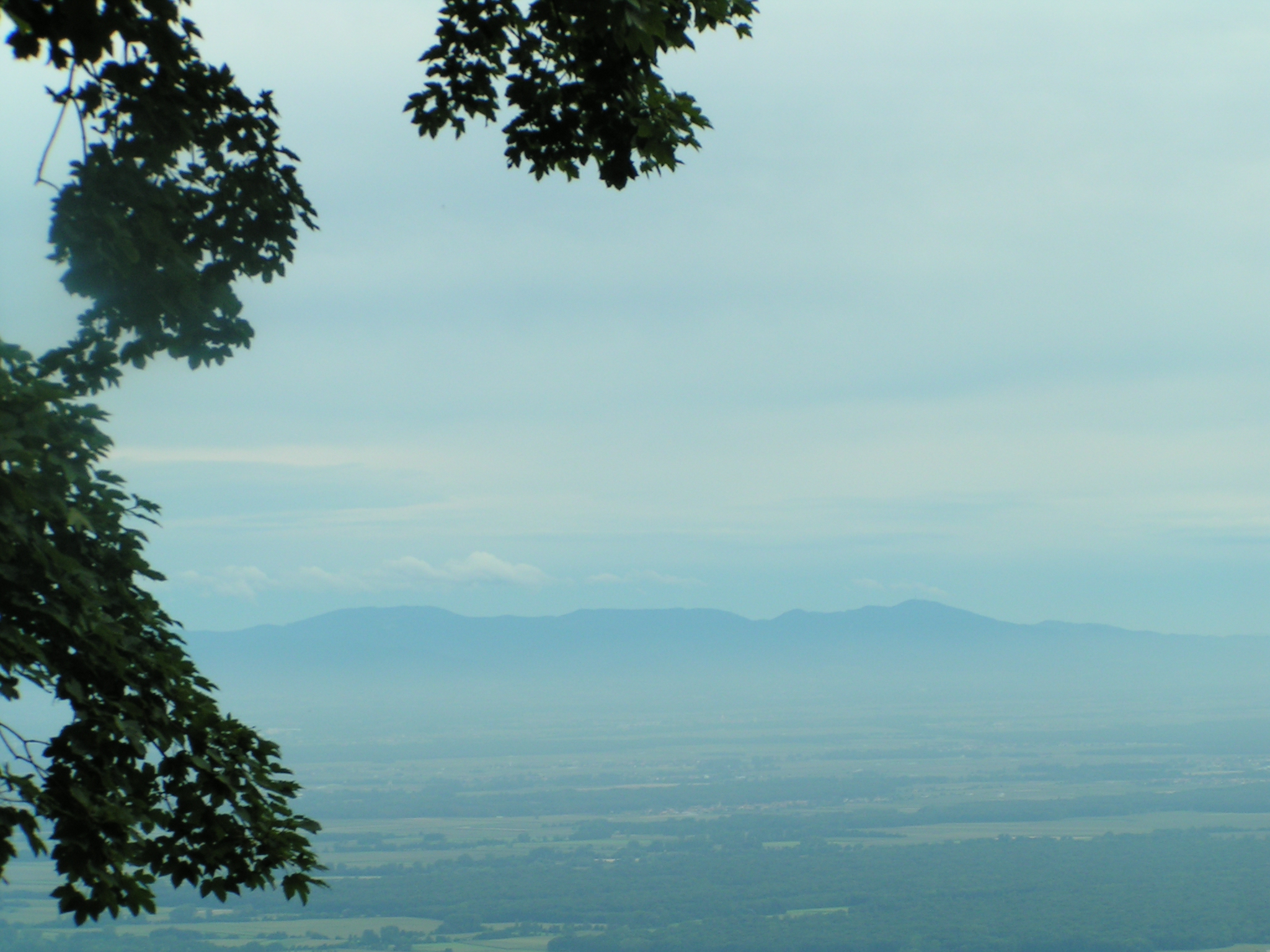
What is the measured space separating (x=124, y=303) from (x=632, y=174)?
403 centimetres

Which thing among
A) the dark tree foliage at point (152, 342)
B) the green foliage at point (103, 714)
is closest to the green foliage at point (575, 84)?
the dark tree foliage at point (152, 342)

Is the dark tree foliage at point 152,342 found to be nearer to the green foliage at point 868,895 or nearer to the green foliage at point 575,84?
the green foliage at point 575,84

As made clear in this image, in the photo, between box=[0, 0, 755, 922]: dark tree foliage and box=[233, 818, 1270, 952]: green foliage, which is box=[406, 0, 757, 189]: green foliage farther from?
box=[233, 818, 1270, 952]: green foliage

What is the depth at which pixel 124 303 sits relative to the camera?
31.2ft

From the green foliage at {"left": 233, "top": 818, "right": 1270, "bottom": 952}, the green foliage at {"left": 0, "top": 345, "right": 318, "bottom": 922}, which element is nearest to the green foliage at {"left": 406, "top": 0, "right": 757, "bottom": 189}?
the green foliage at {"left": 0, "top": 345, "right": 318, "bottom": 922}

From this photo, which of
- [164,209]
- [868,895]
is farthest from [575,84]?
[868,895]

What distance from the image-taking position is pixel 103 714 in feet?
26.3

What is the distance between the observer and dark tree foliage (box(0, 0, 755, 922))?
7.61 meters

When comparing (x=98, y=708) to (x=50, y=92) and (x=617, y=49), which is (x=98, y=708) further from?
(x=617, y=49)

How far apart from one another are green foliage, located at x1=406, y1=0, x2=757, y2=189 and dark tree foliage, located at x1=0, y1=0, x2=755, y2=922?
0.07 ft

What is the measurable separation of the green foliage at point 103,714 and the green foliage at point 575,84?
166 inches

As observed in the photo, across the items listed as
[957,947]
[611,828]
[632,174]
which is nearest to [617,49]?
[632,174]

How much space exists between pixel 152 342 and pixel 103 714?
3111 mm

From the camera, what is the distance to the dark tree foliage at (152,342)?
25.0ft
